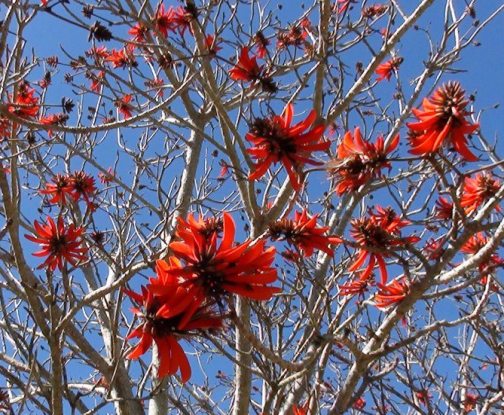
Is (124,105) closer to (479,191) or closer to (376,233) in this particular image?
(376,233)

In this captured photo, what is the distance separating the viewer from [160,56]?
3.45 m

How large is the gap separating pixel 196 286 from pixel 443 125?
0.89m

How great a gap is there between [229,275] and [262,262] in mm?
86

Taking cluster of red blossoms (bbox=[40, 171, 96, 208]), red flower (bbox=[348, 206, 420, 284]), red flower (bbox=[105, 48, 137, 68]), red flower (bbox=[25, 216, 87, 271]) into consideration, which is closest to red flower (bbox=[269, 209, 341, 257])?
red flower (bbox=[348, 206, 420, 284])

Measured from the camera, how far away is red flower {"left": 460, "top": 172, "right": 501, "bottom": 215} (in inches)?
89.4

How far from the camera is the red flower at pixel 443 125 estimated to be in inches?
68.1

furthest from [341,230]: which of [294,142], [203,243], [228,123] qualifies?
[203,243]

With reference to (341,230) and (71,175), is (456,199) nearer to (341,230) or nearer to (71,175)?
(341,230)

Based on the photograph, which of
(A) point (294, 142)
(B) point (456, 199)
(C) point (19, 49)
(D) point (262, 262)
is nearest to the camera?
(D) point (262, 262)

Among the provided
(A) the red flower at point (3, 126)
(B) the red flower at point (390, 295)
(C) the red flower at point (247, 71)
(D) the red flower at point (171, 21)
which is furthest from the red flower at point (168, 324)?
(D) the red flower at point (171, 21)

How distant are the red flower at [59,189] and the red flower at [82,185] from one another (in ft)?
0.08

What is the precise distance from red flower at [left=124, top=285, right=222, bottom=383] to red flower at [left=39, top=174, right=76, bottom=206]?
2.02 metres

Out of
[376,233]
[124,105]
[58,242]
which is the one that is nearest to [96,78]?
[124,105]

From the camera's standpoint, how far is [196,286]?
1.45 meters
